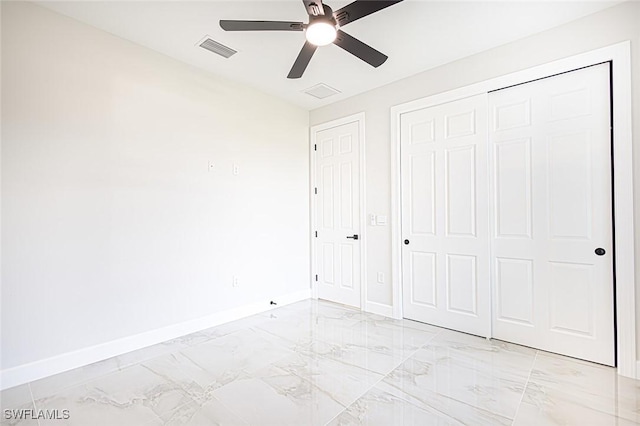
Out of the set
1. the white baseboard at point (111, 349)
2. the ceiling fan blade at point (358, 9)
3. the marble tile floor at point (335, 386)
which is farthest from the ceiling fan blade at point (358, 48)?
the white baseboard at point (111, 349)

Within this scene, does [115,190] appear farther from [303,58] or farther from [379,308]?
[379,308]

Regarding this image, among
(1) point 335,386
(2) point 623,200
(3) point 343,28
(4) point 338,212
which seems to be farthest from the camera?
(4) point 338,212

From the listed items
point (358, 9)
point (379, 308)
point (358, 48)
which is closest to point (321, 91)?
point (358, 48)

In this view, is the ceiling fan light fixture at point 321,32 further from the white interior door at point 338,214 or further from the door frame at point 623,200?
the door frame at point 623,200

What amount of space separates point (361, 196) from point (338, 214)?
1.51 ft

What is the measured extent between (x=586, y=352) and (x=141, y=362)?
141 inches

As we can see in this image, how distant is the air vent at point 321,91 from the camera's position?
3.68m

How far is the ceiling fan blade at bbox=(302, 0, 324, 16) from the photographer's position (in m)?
1.78

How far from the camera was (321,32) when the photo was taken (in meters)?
1.97

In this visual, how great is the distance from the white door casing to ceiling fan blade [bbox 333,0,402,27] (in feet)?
6.46

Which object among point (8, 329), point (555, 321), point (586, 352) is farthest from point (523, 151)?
point (8, 329)

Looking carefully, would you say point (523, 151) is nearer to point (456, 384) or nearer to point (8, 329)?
point (456, 384)

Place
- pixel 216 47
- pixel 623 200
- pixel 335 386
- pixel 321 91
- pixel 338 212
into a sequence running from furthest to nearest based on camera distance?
pixel 338 212
pixel 321 91
pixel 216 47
pixel 623 200
pixel 335 386

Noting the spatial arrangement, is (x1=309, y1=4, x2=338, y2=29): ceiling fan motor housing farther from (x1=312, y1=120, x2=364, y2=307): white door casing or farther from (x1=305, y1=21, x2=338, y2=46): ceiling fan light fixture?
(x1=312, y1=120, x2=364, y2=307): white door casing
